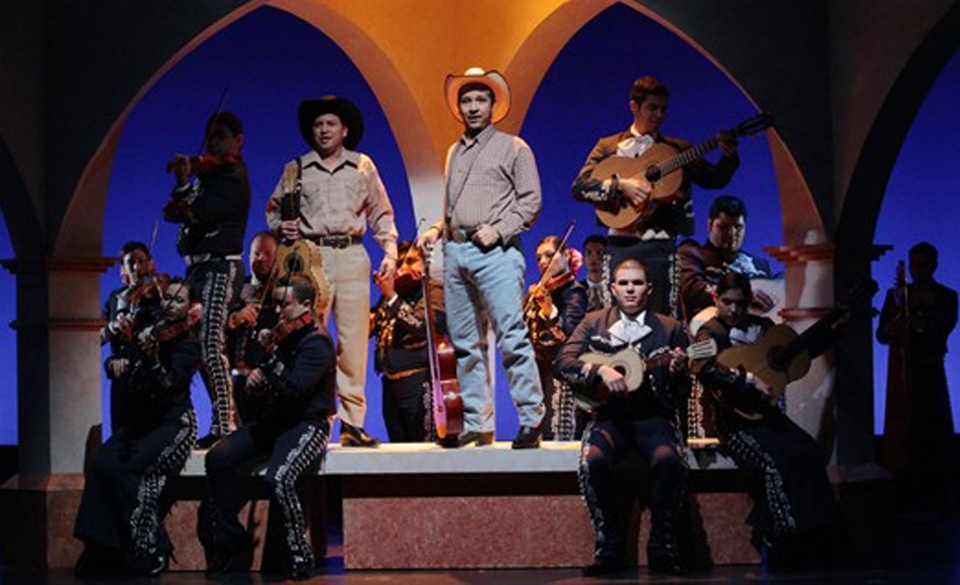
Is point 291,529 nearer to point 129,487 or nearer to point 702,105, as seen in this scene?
point 129,487

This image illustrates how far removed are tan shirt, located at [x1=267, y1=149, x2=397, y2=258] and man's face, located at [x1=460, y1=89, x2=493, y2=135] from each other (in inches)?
22.0

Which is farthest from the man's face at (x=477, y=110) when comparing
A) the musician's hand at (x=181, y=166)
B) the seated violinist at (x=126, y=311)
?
the seated violinist at (x=126, y=311)

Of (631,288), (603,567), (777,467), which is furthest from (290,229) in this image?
(777,467)

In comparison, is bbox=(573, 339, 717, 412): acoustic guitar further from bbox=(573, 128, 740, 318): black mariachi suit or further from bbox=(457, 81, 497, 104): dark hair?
bbox=(457, 81, 497, 104): dark hair

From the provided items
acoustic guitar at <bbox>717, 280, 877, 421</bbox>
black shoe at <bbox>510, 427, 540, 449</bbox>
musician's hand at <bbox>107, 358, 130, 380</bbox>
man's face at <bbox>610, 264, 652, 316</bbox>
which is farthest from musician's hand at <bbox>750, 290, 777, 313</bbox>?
musician's hand at <bbox>107, 358, 130, 380</bbox>

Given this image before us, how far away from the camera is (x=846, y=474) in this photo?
9430 millimetres

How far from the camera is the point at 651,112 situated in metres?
9.55

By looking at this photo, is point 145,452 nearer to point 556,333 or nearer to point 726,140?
point 556,333

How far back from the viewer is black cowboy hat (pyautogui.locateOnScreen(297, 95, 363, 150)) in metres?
9.76

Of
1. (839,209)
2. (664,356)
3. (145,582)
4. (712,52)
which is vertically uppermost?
(712,52)

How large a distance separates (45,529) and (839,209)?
4308 mm

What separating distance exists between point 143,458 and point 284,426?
70 centimetres

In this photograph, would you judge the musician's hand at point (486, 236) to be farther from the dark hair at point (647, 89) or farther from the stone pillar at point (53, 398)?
the stone pillar at point (53, 398)

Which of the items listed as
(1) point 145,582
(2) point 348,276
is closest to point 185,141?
(2) point 348,276
